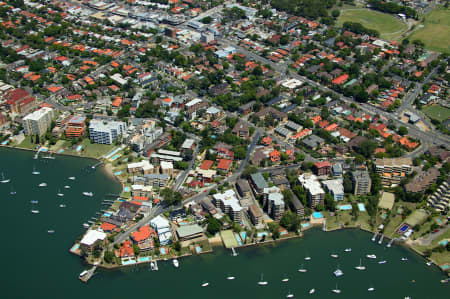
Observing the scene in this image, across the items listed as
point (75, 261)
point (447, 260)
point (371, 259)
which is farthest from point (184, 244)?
point (447, 260)

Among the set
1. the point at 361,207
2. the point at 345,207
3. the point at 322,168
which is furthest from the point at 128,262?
the point at 361,207

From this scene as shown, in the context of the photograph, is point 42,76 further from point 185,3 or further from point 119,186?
point 185,3

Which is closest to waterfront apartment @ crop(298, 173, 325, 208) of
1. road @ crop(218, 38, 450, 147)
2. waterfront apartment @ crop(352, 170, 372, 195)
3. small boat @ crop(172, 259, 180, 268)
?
waterfront apartment @ crop(352, 170, 372, 195)

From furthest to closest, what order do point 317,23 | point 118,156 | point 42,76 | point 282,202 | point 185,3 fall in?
point 185,3, point 317,23, point 42,76, point 118,156, point 282,202

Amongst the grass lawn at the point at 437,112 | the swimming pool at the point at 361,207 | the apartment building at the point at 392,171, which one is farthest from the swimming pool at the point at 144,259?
the grass lawn at the point at 437,112

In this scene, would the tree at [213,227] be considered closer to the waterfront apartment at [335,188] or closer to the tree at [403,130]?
the waterfront apartment at [335,188]
